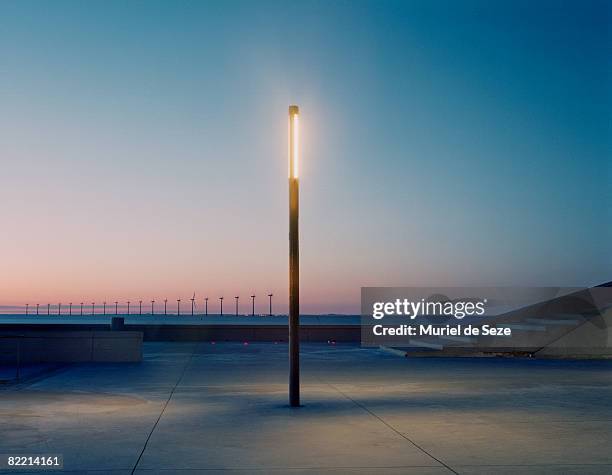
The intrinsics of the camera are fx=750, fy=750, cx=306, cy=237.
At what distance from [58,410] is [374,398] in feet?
21.3

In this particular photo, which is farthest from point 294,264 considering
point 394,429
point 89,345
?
→ point 89,345

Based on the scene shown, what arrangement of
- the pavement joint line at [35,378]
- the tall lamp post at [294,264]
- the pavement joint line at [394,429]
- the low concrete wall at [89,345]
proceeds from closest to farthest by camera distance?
the pavement joint line at [394,429], the tall lamp post at [294,264], the pavement joint line at [35,378], the low concrete wall at [89,345]

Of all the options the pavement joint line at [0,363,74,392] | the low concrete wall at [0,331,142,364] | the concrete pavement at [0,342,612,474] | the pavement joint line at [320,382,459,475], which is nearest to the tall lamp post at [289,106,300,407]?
the concrete pavement at [0,342,612,474]

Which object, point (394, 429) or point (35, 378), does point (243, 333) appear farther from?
point (394, 429)

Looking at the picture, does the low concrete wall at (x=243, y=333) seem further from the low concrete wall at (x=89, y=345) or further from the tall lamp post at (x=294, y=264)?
the tall lamp post at (x=294, y=264)

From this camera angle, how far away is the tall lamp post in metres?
14.5

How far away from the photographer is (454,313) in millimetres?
43438

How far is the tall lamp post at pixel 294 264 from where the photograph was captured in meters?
14.5

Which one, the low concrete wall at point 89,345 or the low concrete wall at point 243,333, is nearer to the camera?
the low concrete wall at point 89,345

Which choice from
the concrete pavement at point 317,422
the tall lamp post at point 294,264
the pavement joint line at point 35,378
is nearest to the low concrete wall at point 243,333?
the pavement joint line at point 35,378

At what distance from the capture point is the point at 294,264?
48.3 ft

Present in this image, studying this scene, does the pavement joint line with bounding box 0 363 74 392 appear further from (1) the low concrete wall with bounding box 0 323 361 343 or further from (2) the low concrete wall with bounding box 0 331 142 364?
(1) the low concrete wall with bounding box 0 323 361 343

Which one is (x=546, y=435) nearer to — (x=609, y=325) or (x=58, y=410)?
(x=58, y=410)

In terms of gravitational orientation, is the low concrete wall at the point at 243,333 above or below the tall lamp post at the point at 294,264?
below
